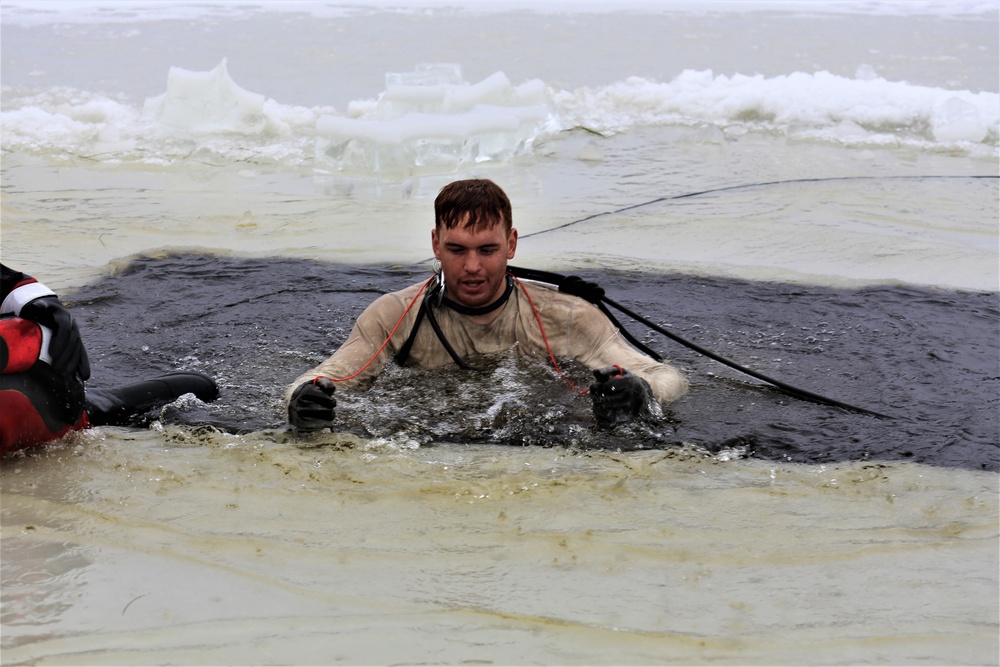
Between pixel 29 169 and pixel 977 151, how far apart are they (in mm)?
7856

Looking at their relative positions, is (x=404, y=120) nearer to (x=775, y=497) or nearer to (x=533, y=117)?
(x=533, y=117)

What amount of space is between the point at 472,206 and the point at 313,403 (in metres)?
0.96

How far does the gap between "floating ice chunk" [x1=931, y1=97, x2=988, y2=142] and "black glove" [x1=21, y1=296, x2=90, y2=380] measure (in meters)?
8.04

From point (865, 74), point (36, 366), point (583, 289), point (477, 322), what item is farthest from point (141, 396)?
point (865, 74)

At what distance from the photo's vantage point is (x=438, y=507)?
322 cm

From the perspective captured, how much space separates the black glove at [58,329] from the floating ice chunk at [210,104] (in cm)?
641

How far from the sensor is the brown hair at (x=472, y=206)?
3.87 metres

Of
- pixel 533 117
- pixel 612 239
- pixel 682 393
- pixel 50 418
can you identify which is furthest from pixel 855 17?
pixel 50 418

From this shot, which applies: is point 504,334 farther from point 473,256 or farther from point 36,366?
point 36,366

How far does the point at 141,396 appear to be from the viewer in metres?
4.04

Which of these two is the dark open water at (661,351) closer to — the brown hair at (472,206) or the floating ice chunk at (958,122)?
the brown hair at (472,206)

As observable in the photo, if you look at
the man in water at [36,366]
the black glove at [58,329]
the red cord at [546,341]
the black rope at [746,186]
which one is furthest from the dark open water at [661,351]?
the black rope at [746,186]

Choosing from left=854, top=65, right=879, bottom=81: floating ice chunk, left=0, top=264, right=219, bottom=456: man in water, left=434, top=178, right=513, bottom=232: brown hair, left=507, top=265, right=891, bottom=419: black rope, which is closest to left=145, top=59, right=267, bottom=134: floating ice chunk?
left=507, top=265, right=891, bottom=419: black rope

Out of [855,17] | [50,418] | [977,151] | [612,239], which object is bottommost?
[50,418]
